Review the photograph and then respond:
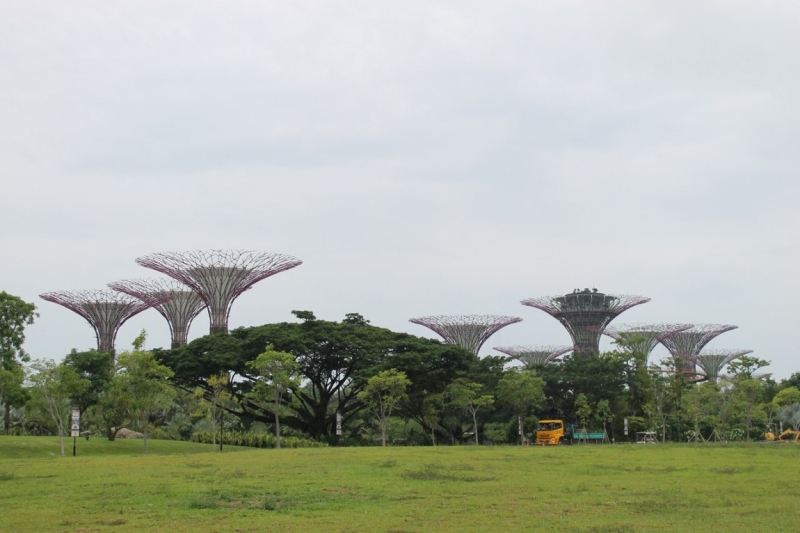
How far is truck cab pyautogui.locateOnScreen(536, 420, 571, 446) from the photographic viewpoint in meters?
50.6

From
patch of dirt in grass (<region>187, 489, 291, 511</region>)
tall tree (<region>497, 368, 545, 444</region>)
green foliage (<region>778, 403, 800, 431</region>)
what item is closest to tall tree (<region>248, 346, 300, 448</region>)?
tall tree (<region>497, 368, 545, 444</region>)

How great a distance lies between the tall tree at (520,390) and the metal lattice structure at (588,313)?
2205 centimetres

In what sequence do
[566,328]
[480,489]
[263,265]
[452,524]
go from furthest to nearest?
1. [566,328]
2. [263,265]
3. [480,489]
4. [452,524]

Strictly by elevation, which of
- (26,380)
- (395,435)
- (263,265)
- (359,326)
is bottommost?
(395,435)

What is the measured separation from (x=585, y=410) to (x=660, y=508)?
37.9 m

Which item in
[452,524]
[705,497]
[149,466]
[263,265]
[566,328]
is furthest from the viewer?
[566,328]

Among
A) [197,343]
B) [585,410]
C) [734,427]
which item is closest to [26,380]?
[197,343]

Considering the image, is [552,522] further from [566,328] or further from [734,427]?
[566,328]

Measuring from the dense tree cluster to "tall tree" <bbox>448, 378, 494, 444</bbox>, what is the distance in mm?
83

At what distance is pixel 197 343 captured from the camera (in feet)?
154

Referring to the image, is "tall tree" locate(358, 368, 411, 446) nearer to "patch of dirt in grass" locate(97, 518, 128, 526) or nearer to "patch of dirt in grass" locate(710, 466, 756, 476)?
"patch of dirt in grass" locate(710, 466, 756, 476)

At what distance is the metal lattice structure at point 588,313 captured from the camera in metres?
70.4

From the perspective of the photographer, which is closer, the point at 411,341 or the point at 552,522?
the point at 552,522

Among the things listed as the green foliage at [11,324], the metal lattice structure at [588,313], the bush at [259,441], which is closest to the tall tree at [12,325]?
the green foliage at [11,324]
